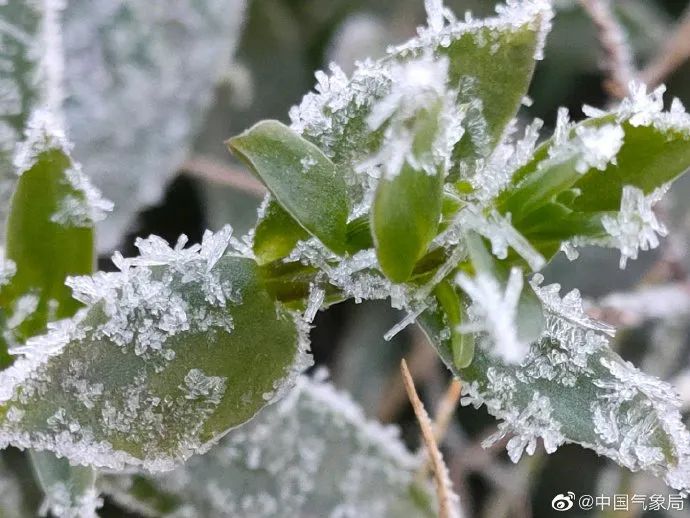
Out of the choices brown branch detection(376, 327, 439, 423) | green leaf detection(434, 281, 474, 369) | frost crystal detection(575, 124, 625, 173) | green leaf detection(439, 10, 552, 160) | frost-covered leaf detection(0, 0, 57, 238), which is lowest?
brown branch detection(376, 327, 439, 423)

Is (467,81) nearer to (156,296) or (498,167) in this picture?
(498,167)

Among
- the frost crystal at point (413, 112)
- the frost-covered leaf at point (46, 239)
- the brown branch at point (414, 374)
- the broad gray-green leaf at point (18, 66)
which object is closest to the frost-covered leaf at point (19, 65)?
the broad gray-green leaf at point (18, 66)

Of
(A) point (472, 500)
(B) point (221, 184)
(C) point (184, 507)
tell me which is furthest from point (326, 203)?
(A) point (472, 500)

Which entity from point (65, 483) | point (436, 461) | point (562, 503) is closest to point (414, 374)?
point (562, 503)

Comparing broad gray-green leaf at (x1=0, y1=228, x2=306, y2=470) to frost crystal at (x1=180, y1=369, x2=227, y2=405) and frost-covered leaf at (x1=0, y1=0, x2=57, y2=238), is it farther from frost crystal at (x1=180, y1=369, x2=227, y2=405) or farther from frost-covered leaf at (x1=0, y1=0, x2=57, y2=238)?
frost-covered leaf at (x1=0, y1=0, x2=57, y2=238)

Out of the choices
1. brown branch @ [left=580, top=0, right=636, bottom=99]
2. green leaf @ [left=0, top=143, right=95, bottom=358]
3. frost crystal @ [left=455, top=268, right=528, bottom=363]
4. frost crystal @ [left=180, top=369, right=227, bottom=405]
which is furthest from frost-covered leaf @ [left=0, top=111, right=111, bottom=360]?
brown branch @ [left=580, top=0, right=636, bottom=99]

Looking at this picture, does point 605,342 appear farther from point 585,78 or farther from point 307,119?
→ point 585,78
